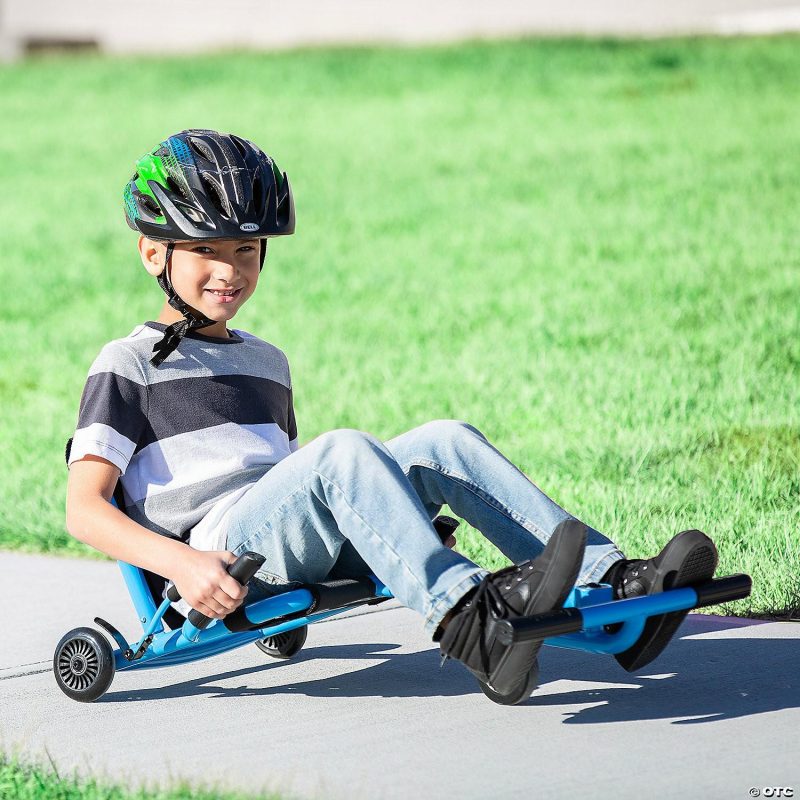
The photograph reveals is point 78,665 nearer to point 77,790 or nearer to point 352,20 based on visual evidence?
point 77,790

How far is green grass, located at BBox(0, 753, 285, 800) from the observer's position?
2.95 metres

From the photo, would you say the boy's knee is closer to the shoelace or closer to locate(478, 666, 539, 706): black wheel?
the shoelace

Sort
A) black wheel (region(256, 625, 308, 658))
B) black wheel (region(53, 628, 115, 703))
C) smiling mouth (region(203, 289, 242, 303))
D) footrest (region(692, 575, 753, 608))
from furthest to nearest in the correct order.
→ 1. black wheel (region(256, 625, 308, 658))
2. smiling mouth (region(203, 289, 242, 303))
3. black wheel (region(53, 628, 115, 703))
4. footrest (region(692, 575, 753, 608))

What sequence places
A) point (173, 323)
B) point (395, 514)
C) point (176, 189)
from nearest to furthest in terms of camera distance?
point (395, 514)
point (173, 323)
point (176, 189)

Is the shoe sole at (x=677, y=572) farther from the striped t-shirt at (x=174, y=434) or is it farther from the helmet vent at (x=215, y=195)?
the helmet vent at (x=215, y=195)

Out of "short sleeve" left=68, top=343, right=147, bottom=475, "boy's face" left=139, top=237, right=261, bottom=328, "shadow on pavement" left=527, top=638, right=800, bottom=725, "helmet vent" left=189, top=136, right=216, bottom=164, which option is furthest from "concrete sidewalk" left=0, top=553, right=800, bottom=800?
"helmet vent" left=189, top=136, right=216, bottom=164

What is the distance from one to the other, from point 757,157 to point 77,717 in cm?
966

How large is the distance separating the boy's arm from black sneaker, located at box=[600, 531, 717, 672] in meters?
0.96

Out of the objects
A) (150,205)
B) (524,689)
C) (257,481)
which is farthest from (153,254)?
(524,689)

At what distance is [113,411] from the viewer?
3.66m

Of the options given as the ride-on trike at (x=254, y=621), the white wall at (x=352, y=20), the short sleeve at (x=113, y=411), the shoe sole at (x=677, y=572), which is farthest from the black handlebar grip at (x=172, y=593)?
the white wall at (x=352, y=20)

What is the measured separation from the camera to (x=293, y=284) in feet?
34.2

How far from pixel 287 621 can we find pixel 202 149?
1395 mm

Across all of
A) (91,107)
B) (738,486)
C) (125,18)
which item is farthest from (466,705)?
(125,18)
